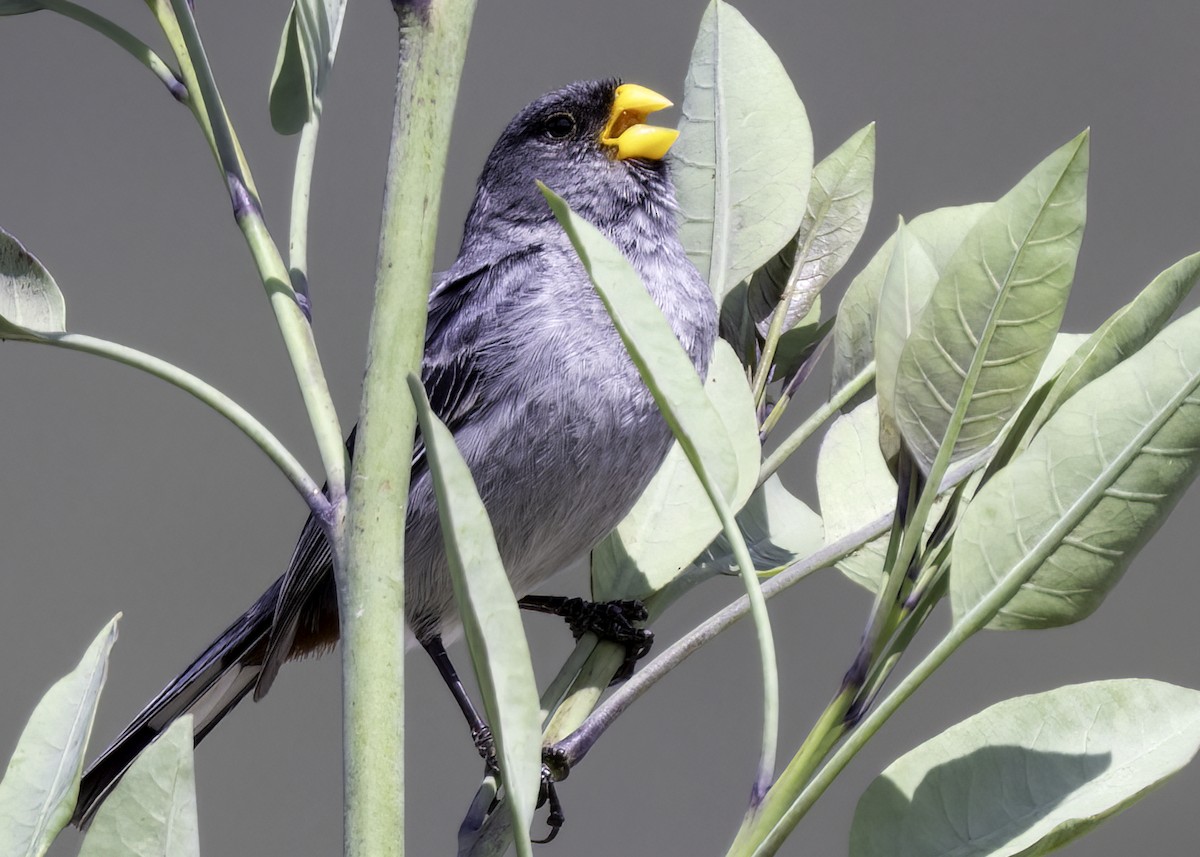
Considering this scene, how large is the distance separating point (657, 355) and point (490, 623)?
0.32 ft

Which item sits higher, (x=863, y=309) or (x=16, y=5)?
(x=16, y=5)

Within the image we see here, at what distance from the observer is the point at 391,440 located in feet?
1.28

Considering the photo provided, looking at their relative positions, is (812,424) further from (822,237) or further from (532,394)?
(532,394)

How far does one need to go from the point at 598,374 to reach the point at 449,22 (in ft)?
1.51

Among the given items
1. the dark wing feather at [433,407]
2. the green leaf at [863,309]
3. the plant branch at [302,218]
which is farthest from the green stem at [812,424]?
the dark wing feather at [433,407]

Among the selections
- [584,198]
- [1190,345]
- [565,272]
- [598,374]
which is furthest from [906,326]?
[584,198]

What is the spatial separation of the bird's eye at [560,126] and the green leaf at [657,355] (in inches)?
30.5

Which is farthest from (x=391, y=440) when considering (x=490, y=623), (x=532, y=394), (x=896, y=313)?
(x=532, y=394)

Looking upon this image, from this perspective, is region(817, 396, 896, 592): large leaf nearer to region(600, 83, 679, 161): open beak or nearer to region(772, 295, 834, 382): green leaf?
region(772, 295, 834, 382): green leaf

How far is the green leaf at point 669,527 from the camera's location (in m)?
0.56

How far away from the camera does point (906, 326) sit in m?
0.44

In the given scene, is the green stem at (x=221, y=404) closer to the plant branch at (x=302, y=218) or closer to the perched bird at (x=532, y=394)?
the plant branch at (x=302, y=218)

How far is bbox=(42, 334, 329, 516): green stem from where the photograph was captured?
16.5 inches

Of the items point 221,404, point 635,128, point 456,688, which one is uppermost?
point 635,128
